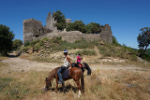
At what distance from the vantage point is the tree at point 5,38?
63.8ft

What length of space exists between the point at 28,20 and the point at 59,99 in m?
31.0

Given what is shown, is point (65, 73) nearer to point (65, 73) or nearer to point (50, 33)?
point (65, 73)

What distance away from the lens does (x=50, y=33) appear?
20.7m

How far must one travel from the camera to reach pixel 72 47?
1596 cm

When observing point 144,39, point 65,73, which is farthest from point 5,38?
point 144,39

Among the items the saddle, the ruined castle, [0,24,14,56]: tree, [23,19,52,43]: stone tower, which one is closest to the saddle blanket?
the saddle

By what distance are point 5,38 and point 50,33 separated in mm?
9222

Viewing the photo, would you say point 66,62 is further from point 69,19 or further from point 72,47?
point 69,19

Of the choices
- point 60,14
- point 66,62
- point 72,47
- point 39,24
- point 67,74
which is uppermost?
point 60,14

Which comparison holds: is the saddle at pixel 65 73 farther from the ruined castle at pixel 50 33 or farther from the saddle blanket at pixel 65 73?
the ruined castle at pixel 50 33

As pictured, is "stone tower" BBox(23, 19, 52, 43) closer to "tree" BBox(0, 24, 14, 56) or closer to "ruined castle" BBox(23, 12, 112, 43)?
"ruined castle" BBox(23, 12, 112, 43)

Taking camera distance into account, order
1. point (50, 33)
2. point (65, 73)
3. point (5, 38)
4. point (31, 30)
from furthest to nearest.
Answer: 1. point (31, 30)
2. point (50, 33)
3. point (5, 38)
4. point (65, 73)

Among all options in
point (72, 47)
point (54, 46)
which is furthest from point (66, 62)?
point (54, 46)

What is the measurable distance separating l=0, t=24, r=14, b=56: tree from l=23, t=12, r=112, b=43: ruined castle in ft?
19.1
